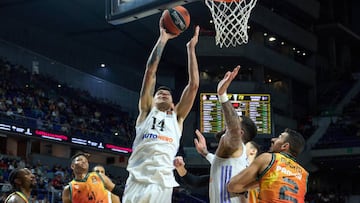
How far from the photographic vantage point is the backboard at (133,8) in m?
6.81

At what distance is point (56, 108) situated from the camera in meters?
22.5

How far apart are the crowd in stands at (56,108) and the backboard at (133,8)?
1219 centimetres

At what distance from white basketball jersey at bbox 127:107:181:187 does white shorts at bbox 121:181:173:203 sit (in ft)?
0.16

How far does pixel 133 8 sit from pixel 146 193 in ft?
10.0

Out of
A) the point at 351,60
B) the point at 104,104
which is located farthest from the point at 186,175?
the point at 351,60

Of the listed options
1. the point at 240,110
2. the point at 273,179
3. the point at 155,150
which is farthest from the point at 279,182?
the point at 240,110

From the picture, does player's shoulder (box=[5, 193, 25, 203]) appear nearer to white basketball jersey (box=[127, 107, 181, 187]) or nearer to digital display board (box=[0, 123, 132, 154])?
white basketball jersey (box=[127, 107, 181, 187])

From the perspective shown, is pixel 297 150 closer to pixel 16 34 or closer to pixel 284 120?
pixel 16 34

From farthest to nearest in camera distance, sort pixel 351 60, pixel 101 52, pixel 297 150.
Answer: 1. pixel 351 60
2. pixel 101 52
3. pixel 297 150

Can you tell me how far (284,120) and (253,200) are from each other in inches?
972

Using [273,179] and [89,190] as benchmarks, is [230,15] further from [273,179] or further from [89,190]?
[273,179]

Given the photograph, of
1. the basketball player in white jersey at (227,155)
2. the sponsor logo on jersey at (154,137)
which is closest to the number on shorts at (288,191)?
the basketball player in white jersey at (227,155)

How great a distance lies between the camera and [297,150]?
468cm

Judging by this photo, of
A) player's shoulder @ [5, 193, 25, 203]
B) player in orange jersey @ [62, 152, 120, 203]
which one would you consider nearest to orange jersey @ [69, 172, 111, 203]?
player in orange jersey @ [62, 152, 120, 203]
